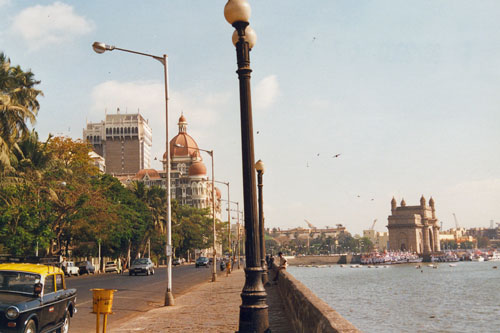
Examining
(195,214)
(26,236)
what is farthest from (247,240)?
(195,214)

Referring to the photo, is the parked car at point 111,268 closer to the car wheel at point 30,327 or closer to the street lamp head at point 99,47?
the street lamp head at point 99,47

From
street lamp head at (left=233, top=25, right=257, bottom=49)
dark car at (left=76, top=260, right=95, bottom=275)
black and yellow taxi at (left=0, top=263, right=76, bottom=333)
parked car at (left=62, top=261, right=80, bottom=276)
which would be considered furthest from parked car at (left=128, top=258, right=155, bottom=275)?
street lamp head at (left=233, top=25, right=257, bottom=49)

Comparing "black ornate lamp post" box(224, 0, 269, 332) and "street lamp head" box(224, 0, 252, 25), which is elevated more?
"street lamp head" box(224, 0, 252, 25)

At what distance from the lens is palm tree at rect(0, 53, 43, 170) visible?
37.8 meters

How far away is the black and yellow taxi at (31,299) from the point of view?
10.2 metres

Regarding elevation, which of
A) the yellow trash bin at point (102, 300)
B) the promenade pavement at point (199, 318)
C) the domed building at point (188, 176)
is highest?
the domed building at point (188, 176)

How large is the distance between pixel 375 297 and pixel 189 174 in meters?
129

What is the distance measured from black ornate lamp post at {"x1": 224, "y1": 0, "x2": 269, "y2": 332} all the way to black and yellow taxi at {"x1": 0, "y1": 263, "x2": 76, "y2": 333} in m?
4.57

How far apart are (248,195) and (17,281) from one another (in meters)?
5.67

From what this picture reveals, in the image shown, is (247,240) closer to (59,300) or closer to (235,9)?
(235,9)

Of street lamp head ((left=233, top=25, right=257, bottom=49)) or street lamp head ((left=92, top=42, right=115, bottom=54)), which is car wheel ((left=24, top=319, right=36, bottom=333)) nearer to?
street lamp head ((left=233, top=25, right=257, bottom=49))

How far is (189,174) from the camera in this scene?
186m

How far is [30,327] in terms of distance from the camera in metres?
10.8

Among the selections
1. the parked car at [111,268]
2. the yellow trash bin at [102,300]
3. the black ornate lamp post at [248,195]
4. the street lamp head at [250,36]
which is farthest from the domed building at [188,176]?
the black ornate lamp post at [248,195]
